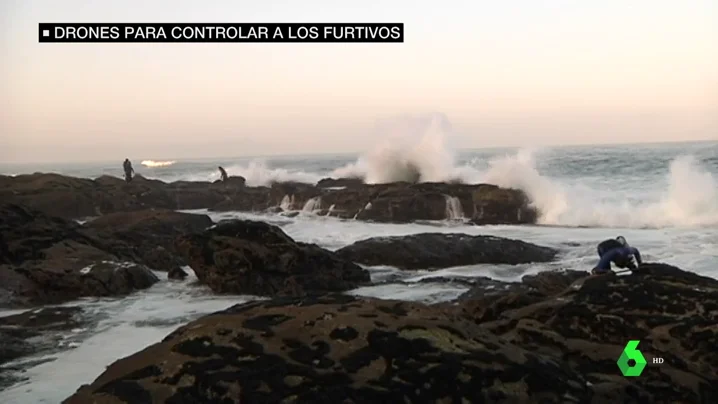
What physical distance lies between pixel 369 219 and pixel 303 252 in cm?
56

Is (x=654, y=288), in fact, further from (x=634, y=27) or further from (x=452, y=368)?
(x=634, y=27)

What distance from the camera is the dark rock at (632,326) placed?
2.25m

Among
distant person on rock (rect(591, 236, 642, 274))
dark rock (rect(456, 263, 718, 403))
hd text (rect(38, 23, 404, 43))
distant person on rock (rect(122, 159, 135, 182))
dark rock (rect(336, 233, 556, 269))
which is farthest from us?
distant person on rock (rect(122, 159, 135, 182))

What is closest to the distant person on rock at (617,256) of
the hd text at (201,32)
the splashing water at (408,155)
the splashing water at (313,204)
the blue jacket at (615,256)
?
the blue jacket at (615,256)

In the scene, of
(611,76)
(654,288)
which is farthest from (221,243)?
(611,76)

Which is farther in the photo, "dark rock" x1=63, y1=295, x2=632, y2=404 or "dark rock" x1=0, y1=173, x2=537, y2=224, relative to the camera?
"dark rock" x1=0, y1=173, x2=537, y2=224

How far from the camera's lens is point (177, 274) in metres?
3.61

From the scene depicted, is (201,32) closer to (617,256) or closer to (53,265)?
(53,265)

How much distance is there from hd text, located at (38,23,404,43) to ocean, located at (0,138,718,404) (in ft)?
2.70

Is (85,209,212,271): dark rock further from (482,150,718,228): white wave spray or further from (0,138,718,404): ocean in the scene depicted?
(482,150,718,228): white wave spray

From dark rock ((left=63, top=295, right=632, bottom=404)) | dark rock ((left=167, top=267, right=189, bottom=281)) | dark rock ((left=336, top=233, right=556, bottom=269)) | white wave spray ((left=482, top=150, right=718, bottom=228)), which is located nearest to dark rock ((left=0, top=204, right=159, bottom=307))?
dark rock ((left=167, top=267, right=189, bottom=281))

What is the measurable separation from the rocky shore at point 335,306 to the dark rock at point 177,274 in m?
0.02

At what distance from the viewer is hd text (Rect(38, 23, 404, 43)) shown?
330cm

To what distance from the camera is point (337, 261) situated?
3.60 meters
